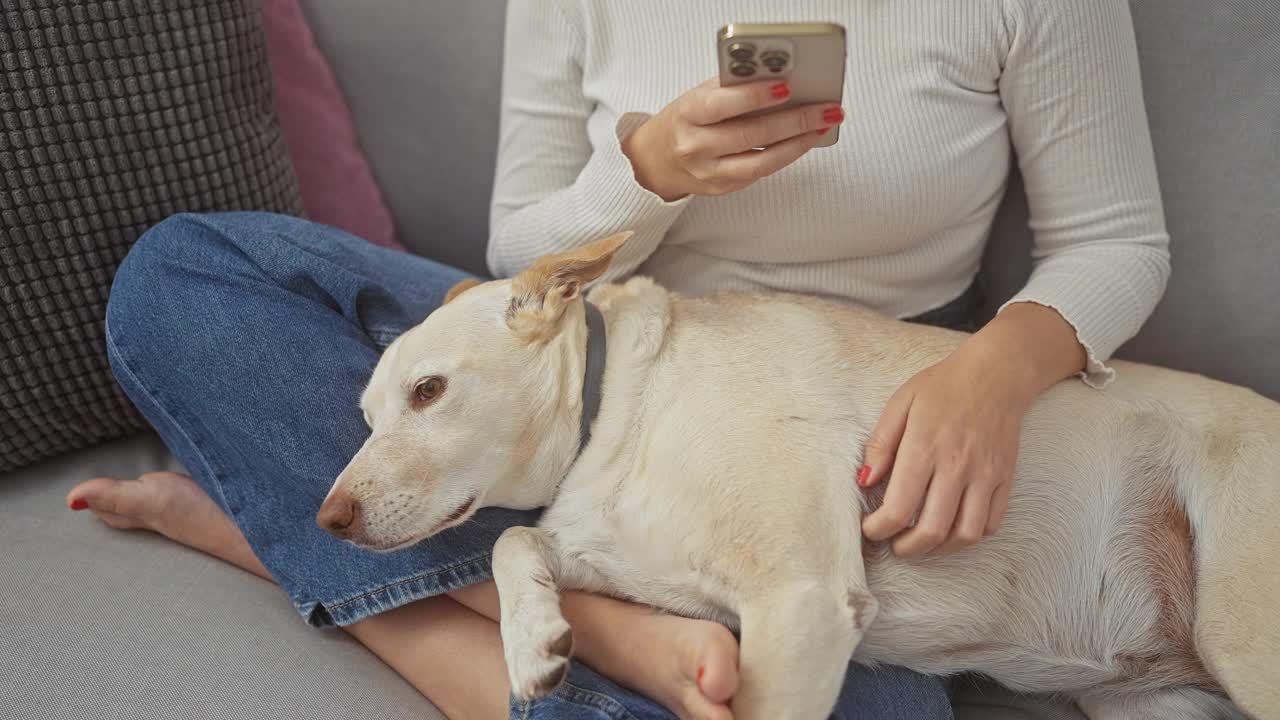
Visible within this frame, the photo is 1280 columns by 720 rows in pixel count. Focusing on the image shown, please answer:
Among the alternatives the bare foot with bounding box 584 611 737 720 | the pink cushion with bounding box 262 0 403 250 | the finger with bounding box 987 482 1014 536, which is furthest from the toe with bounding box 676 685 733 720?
the pink cushion with bounding box 262 0 403 250

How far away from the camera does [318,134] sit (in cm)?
194

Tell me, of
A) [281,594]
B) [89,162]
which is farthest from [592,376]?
[89,162]

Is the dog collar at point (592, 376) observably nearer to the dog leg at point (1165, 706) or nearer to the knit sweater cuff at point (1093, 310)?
the knit sweater cuff at point (1093, 310)

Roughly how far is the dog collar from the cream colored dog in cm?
1

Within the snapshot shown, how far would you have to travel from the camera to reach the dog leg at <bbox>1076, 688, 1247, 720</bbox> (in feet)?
3.83

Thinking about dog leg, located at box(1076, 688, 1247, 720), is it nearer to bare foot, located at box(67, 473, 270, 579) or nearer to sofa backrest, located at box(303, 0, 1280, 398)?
sofa backrest, located at box(303, 0, 1280, 398)

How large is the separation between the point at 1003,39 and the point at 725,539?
80 centimetres

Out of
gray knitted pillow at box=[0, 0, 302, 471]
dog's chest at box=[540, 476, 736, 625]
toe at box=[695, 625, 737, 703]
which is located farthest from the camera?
gray knitted pillow at box=[0, 0, 302, 471]

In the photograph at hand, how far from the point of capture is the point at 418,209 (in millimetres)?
2020

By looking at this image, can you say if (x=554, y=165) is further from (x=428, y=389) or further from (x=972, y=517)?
(x=972, y=517)

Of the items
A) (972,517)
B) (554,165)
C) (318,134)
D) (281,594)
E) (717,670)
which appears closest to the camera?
(717,670)

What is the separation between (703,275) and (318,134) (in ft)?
3.21

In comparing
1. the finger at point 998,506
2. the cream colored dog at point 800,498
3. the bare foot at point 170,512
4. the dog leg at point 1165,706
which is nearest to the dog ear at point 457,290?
the cream colored dog at point 800,498

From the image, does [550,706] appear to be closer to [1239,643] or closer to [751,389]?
[751,389]
